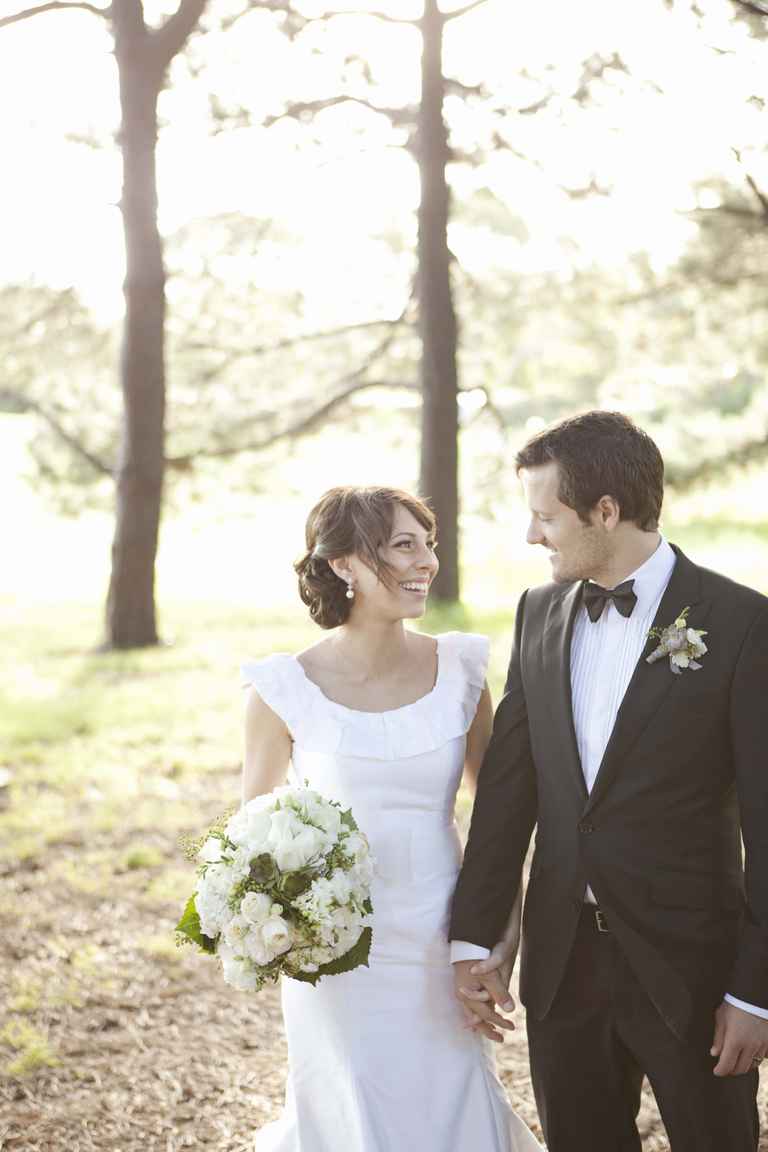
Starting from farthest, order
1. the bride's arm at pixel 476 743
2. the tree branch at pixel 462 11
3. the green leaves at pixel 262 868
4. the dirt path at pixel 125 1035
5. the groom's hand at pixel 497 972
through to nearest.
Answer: the tree branch at pixel 462 11 → the dirt path at pixel 125 1035 → the bride's arm at pixel 476 743 → the groom's hand at pixel 497 972 → the green leaves at pixel 262 868

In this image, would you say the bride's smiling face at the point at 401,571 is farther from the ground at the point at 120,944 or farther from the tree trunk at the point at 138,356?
the tree trunk at the point at 138,356

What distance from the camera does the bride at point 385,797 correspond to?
316 cm

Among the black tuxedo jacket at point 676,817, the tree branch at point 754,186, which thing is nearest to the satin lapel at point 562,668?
the black tuxedo jacket at point 676,817

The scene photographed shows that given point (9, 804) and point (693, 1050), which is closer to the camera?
point (693, 1050)

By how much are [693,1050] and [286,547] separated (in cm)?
2285

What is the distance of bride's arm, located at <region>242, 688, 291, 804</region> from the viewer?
3355 mm

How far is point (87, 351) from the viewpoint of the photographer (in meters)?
14.2

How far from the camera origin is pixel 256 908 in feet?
8.73

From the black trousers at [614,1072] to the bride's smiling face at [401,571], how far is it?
38.5 inches

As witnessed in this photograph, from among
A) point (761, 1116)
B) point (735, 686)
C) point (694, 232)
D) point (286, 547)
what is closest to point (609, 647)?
point (735, 686)

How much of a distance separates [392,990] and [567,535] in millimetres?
1298

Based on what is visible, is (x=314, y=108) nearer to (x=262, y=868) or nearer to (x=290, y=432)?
(x=290, y=432)

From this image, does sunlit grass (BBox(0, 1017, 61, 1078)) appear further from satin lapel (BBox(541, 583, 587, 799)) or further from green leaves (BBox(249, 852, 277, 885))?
satin lapel (BBox(541, 583, 587, 799))

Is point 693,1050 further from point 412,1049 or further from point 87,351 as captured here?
point 87,351
